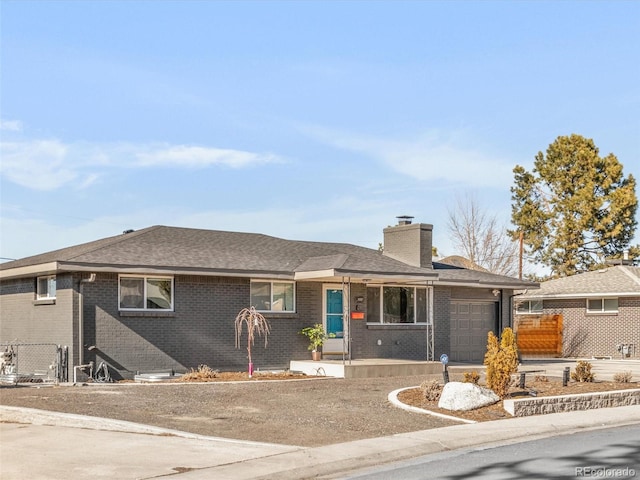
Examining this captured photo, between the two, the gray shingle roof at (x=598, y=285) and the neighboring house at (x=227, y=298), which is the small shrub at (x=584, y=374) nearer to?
the neighboring house at (x=227, y=298)

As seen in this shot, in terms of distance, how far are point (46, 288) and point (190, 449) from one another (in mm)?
13422

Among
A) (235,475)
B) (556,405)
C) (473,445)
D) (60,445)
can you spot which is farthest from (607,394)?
(60,445)

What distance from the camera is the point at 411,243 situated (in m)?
29.1

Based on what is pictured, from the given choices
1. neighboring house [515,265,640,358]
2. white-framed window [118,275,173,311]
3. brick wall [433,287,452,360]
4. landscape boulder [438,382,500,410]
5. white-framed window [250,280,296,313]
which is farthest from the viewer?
neighboring house [515,265,640,358]

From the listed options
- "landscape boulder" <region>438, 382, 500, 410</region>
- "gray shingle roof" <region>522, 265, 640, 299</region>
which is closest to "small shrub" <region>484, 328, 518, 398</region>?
"landscape boulder" <region>438, 382, 500, 410</region>

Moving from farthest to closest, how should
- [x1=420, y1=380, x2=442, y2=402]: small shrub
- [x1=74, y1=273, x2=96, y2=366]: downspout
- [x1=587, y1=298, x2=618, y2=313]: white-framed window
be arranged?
[x1=587, y1=298, x2=618, y2=313]: white-framed window, [x1=74, y1=273, x2=96, y2=366]: downspout, [x1=420, y1=380, x2=442, y2=402]: small shrub

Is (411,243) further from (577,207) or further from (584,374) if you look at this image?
(577,207)

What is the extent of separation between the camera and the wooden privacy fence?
3847 cm

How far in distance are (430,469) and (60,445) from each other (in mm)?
5448

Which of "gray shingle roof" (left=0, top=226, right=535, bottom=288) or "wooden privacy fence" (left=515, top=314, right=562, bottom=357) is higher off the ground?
"gray shingle roof" (left=0, top=226, right=535, bottom=288)

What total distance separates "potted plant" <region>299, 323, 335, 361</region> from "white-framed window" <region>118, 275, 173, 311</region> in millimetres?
4406

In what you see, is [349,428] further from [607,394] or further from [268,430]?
[607,394]

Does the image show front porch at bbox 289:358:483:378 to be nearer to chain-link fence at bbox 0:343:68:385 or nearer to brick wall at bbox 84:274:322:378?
brick wall at bbox 84:274:322:378

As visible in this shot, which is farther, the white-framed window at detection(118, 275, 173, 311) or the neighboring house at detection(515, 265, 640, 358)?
the neighboring house at detection(515, 265, 640, 358)
